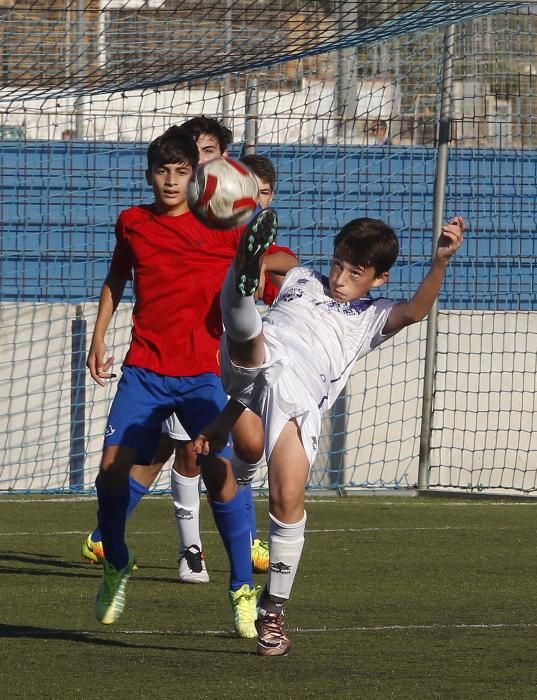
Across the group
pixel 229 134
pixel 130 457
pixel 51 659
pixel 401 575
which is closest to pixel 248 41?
pixel 229 134

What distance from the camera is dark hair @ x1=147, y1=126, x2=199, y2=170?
5191 millimetres

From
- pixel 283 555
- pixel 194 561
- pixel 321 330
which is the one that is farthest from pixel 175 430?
pixel 283 555

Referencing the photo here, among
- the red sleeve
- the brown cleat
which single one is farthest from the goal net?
the brown cleat

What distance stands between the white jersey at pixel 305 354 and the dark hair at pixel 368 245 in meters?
0.15

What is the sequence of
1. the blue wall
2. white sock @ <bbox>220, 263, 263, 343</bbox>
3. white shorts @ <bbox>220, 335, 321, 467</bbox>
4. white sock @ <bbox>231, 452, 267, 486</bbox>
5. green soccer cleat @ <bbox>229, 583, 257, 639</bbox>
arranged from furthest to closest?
1. the blue wall
2. white sock @ <bbox>231, 452, 267, 486</bbox>
3. green soccer cleat @ <bbox>229, 583, 257, 639</bbox>
4. white shorts @ <bbox>220, 335, 321, 467</bbox>
5. white sock @ <bbox>220, 263, 263, 343</bbox>

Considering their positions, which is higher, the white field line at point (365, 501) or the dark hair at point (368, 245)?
the dark hair at point (368, 245)

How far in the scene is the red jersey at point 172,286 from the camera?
5.21m

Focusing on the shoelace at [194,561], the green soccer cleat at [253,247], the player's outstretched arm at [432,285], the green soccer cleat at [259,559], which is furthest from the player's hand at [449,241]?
the green soccer cleat at [259,559]

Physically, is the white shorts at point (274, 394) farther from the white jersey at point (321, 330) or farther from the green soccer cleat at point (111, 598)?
the green soccer cleat at point (111, 598)

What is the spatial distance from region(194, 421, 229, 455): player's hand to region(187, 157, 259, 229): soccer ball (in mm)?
652

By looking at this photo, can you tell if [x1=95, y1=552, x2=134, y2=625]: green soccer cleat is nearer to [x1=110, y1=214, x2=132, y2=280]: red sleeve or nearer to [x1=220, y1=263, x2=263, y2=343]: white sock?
[x1=220, y1=263, x2=263, y2=343]: white sock

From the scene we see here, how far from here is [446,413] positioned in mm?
10734

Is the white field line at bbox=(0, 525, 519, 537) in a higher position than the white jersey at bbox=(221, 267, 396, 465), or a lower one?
lower

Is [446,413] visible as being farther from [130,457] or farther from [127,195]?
[130,457]
